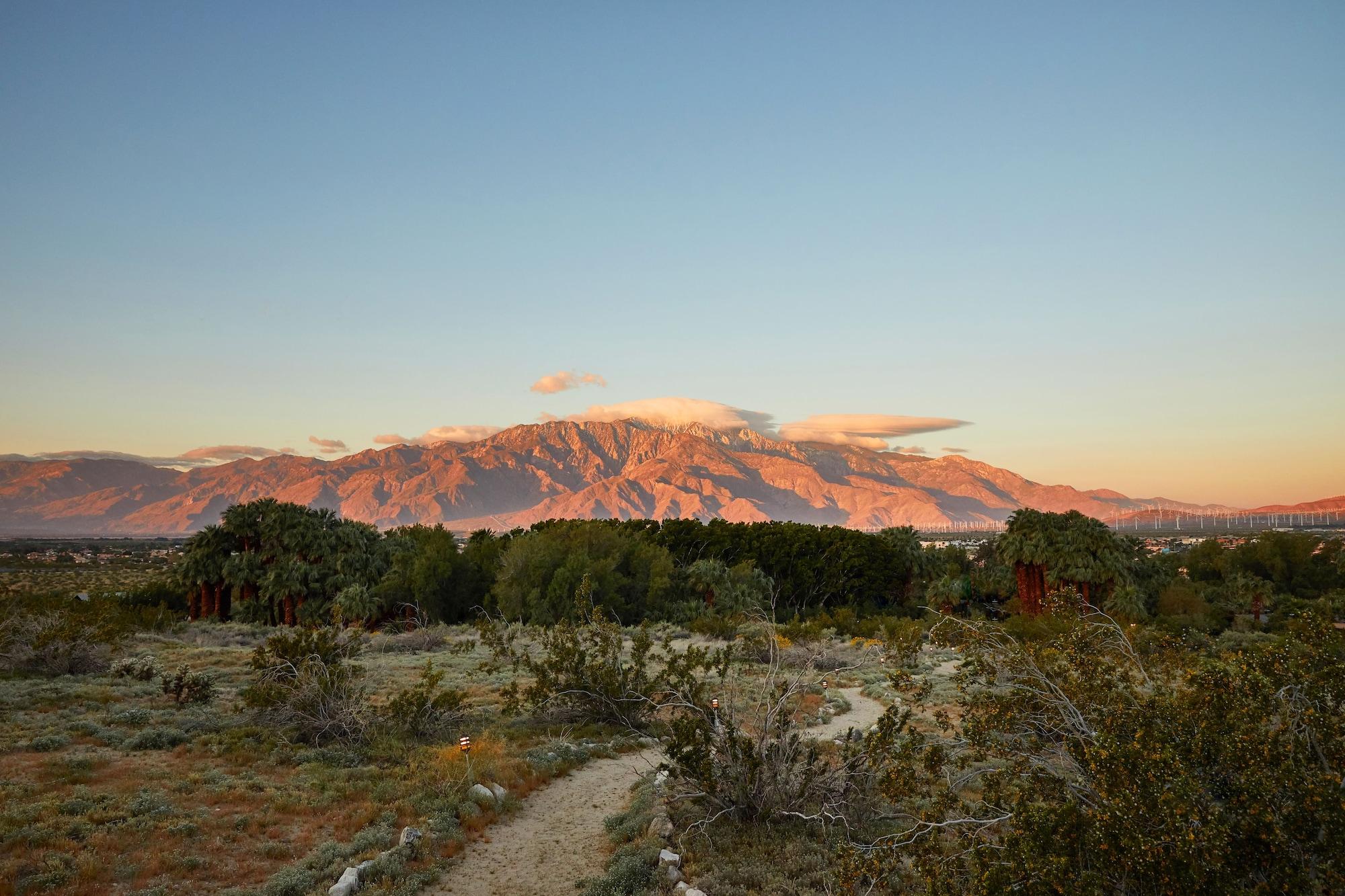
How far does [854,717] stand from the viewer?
16781mm

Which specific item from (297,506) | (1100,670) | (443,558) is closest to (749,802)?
(1100,670)

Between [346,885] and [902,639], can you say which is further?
[902,639]

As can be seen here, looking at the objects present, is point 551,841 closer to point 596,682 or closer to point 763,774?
point 763,774

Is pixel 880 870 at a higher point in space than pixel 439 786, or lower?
higher

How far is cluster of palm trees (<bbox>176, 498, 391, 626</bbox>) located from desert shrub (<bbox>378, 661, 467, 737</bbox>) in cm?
2274

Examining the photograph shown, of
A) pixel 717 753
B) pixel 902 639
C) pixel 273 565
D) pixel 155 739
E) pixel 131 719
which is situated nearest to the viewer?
pixel 717 753

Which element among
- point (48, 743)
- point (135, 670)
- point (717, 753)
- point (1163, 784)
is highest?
point (1163, 784)

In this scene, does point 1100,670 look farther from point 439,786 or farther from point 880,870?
point 439,786

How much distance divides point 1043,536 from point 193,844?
3790 cm

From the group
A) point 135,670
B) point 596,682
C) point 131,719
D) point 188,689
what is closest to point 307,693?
point 131,719

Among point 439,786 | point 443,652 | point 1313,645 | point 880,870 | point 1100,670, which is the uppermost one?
point 1313,645

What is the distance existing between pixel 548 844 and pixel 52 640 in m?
16.0

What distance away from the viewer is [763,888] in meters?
7.86

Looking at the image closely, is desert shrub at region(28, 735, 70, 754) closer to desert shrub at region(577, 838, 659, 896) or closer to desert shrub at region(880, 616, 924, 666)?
desert shrub at region(577, 838, 659, 896)
